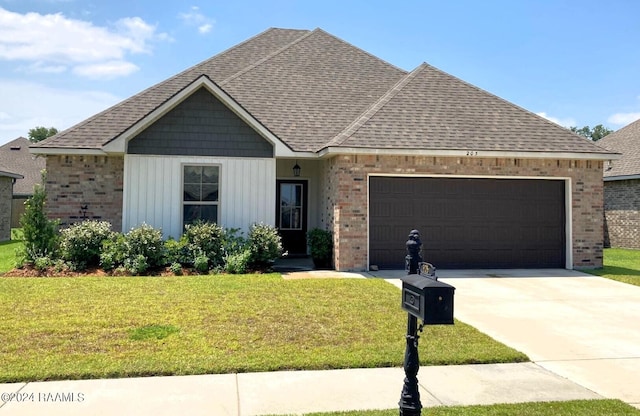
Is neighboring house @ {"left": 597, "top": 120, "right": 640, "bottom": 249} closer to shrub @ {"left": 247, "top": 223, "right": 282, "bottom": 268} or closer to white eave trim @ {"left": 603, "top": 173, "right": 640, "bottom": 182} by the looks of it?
white eave trim @ {"left": 603, "top": 173, "right": 640, "bottom": 182}

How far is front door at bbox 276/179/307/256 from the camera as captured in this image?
15039mm

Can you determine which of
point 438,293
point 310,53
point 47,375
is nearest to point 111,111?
point 310,53

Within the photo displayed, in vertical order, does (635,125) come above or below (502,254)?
above

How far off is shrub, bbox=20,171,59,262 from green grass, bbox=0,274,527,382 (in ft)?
7.61

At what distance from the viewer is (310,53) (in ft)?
58.2

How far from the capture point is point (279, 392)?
162 inches


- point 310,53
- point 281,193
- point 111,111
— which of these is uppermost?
point 310,53

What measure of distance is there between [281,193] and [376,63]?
6.79m

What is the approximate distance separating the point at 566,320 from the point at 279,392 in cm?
498

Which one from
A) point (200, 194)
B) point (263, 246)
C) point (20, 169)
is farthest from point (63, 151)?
point (20, 169)

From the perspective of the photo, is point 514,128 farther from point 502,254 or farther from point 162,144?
point 162,144

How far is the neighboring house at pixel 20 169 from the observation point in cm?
2869

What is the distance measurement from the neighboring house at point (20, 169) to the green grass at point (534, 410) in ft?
98.3

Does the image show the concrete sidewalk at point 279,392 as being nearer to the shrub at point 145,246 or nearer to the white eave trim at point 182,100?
the shrub at point 145,246
